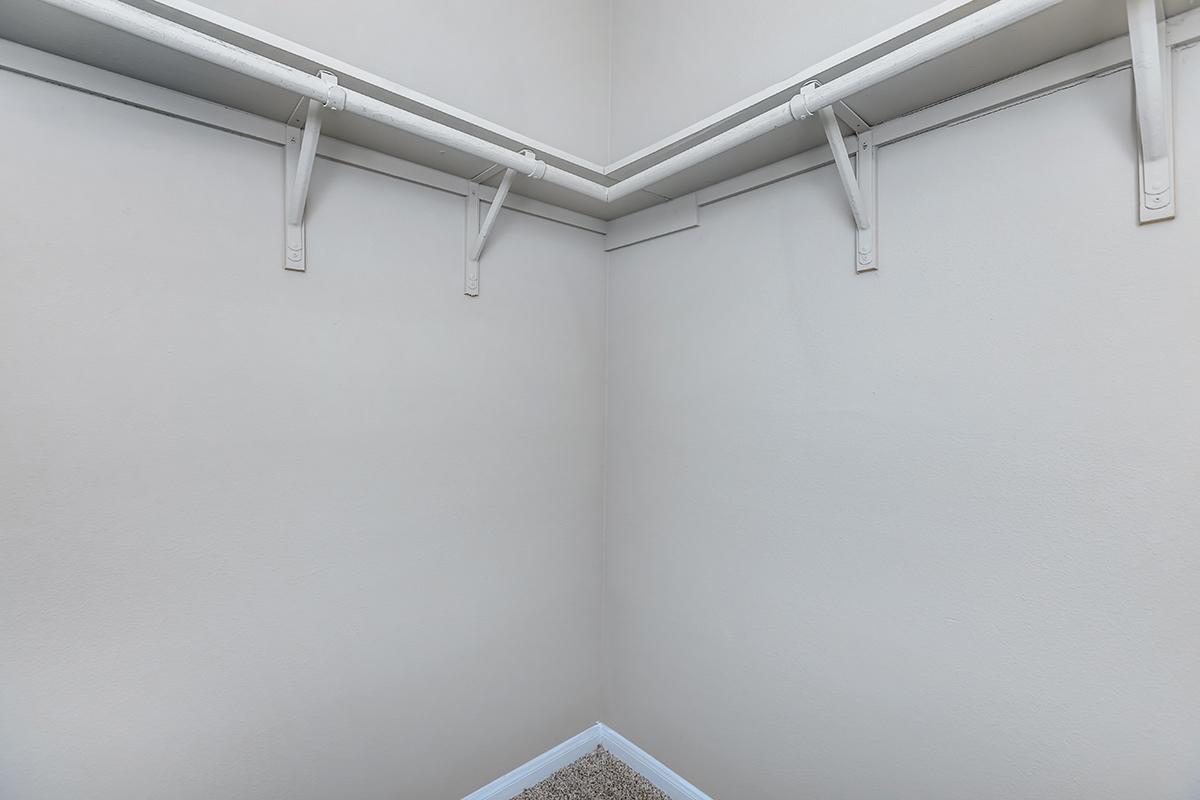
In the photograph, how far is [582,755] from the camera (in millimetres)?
2160

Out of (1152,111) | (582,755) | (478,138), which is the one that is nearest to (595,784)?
(582,755)

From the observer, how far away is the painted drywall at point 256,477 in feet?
3.87

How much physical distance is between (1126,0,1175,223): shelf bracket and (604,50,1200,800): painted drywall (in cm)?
3

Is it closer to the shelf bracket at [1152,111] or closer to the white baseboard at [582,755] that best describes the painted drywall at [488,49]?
the shelf bracket at [1152,111]

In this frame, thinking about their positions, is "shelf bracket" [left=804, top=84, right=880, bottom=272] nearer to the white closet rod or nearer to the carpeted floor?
the white closet rod

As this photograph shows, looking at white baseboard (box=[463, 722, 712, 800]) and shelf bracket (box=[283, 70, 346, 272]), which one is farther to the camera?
white baseboard (box=[463, 722, 712, 800])

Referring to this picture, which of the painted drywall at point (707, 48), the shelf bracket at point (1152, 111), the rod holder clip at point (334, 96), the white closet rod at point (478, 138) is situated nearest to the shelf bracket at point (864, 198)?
the white closet rod at point (478, 138)

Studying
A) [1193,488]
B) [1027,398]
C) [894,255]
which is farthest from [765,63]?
[1193,488]

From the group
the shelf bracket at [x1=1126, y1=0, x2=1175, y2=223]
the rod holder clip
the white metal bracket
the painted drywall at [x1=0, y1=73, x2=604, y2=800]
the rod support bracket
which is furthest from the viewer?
the white metal bracket

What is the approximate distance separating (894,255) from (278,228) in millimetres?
1738

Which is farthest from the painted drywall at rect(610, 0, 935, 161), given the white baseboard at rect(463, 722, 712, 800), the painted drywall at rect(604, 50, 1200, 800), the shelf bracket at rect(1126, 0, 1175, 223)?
the white baseboard at rect(463, 722, 712, 800)

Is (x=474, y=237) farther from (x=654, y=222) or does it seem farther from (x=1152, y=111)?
(x=1152, y=111)

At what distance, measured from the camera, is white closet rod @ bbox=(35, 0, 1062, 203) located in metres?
1.05

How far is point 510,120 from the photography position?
1918 mm
